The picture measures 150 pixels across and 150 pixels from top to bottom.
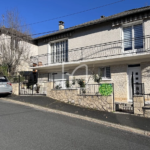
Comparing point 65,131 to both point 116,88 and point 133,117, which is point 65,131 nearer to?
point 133,117

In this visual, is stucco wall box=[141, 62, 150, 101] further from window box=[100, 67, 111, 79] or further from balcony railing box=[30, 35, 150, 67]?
window box=[100, 67, 111, 79]

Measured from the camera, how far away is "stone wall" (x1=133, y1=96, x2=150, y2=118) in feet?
22.8

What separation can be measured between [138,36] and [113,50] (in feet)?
6.06

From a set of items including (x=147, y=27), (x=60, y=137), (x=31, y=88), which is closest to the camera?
(x=60, y=137)

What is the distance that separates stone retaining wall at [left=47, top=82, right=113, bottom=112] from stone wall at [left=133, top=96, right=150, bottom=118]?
4.08ft

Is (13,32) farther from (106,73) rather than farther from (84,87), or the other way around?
(106,73)

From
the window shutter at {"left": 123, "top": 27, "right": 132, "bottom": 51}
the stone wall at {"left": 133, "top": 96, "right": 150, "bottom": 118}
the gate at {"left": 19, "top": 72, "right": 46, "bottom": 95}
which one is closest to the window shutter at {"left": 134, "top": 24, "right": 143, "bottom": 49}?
the window shutter at {"left": 123, "top": 27, "right": 132, "bottom": 51}

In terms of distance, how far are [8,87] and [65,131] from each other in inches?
296

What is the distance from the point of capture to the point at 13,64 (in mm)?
14898

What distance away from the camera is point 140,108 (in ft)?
23.4

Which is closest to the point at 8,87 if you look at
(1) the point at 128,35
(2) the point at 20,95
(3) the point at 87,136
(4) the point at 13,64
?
(2) the point at 20,95

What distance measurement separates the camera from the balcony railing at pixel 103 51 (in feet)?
33.3

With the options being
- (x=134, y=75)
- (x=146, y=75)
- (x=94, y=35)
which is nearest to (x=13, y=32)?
(x=94, y=35)

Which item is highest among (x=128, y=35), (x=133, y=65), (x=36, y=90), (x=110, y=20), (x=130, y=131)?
(x=110, y=20)
